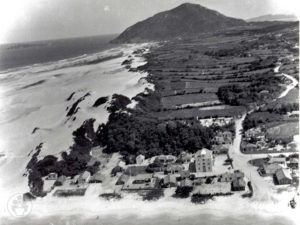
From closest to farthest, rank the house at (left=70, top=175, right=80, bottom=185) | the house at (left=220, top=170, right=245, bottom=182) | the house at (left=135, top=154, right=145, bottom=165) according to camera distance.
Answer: the house at (left=220, top=170, right=245, bottom=182) → the house at (left=70, top=175, right=80, bottom=185) → the house at (left=135, top=154, right=145, bottom=165)

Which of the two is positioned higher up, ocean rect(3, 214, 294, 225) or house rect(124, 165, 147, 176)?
house rect(124, 165, 147, 176)

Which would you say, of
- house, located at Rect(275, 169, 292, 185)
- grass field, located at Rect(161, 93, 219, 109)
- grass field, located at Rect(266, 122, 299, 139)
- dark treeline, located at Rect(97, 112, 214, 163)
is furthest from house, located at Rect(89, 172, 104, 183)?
grass field, located at Rect(161, 93, 219, 109)

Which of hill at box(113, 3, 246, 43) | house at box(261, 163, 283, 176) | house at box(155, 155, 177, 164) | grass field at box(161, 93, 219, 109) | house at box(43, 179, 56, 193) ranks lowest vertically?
house at box(43, 179, 56, 193)

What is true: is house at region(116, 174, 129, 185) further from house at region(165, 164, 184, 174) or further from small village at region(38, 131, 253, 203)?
house at region(165, 164, 184, 174)

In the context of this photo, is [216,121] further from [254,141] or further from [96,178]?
[96,178]

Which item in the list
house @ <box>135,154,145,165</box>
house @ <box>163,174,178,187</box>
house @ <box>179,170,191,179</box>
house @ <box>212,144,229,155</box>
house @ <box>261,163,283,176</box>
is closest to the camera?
house @ <box>261,163,283,176</box>

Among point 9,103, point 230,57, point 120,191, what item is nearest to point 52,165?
point 120,191

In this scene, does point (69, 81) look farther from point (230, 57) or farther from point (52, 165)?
point (52, 165)

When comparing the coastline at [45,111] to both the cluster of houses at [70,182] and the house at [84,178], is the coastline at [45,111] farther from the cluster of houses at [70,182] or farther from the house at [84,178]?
the house at [84,178]
